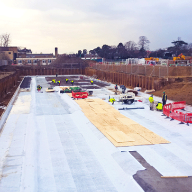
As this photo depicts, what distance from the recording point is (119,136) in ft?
55.3

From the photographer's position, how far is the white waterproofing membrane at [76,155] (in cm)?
1097

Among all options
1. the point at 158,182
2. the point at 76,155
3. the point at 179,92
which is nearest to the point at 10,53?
the point at 179,92

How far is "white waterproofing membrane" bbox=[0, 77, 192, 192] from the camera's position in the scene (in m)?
11.0

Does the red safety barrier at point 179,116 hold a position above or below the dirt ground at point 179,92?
below

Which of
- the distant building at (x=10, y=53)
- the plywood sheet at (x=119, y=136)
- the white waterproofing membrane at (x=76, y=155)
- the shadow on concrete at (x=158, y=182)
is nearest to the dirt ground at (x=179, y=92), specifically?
the white waterproofing membrane at (x=76, y=155)

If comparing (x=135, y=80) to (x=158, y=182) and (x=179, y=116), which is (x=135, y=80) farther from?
(x=158, y=182)

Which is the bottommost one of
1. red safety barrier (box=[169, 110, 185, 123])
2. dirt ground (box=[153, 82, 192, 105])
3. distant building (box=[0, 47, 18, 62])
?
red safety barrier (box=[169, 110, 185, 123])

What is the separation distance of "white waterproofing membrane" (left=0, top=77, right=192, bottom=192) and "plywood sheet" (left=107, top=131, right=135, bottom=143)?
586mm

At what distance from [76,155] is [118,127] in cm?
574

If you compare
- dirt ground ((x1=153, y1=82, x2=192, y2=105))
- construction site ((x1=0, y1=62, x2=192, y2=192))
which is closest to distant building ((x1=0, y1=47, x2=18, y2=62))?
dirt ground ((x1=153, y1=82, x2=192, y2=105))

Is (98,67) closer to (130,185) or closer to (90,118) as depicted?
(90,118)

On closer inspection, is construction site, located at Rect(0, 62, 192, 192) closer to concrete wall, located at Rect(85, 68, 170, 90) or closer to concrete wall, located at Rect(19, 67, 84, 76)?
concrete wall, located at Rect(85, 68, 170, 90)

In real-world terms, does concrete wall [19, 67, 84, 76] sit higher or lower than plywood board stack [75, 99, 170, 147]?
higher

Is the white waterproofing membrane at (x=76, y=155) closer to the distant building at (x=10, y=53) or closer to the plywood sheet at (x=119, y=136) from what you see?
the plywood sheet at (x=119, y=136)
